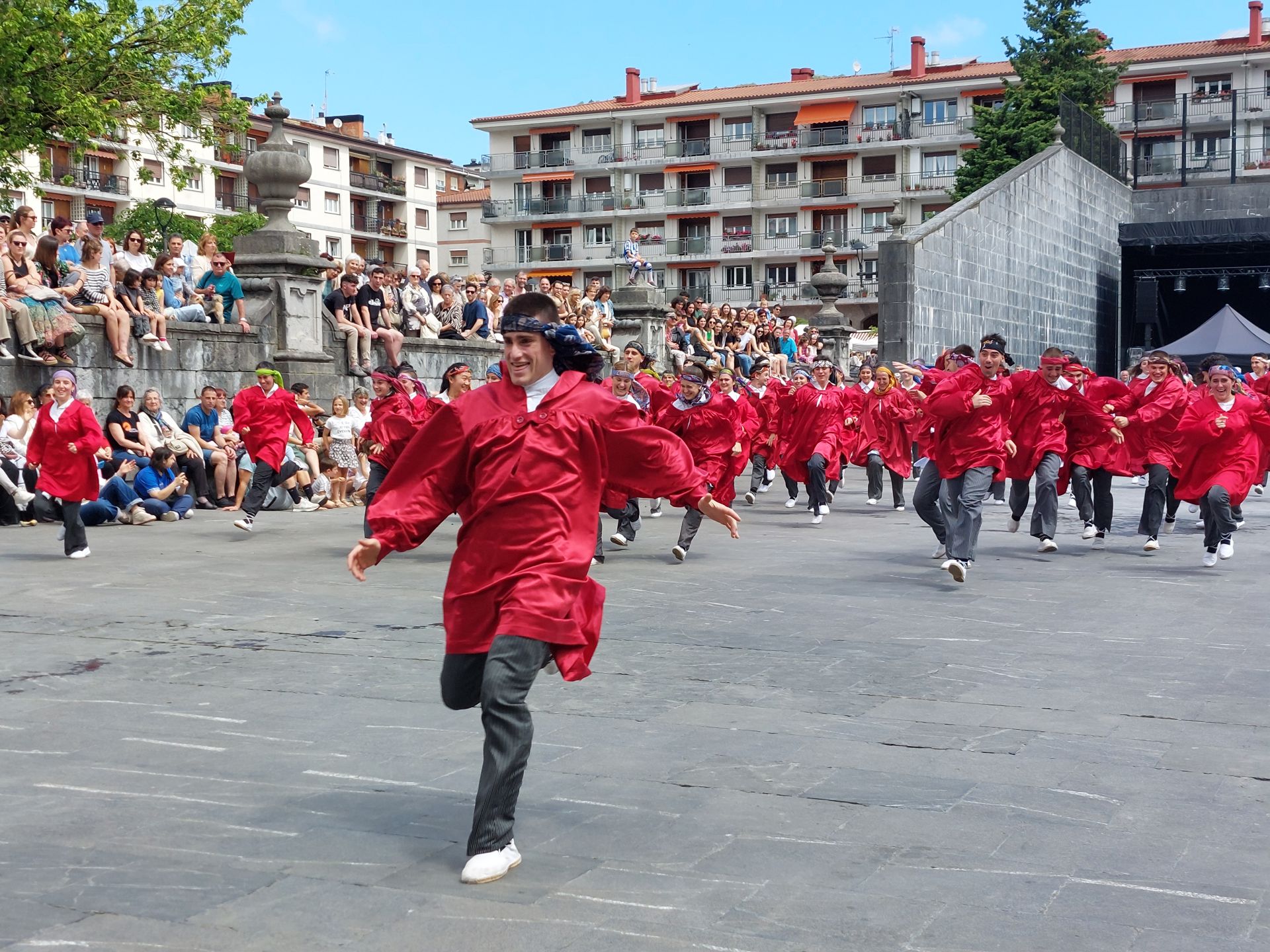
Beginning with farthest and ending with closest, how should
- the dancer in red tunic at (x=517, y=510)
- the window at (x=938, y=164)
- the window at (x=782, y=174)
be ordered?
the window at (x=782, y=174), the window at (x=938, y=164), the dancer in red tunic at (x=517, y=510)

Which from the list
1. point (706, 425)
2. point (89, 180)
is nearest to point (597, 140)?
point (89, 180)

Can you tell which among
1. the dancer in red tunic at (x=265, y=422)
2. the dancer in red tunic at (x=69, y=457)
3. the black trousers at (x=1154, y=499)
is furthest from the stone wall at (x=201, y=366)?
the black trousers at (x=1154, y=499)

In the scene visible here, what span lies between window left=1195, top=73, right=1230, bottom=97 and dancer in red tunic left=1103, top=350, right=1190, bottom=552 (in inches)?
2335

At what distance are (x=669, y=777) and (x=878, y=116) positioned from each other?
7339cm

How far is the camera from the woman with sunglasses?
1853 centimetres

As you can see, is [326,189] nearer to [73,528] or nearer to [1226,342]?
[1226,342]

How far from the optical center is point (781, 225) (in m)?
75.9

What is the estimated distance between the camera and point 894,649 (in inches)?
334

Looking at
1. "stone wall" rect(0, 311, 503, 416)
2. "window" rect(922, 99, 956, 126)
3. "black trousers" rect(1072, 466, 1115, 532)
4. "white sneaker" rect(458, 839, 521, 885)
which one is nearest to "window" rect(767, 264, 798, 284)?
"window" rect(922, 99, 956, 126)

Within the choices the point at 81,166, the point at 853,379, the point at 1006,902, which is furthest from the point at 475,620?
the point at 81,166

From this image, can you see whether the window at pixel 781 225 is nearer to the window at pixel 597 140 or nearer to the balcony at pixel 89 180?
the window at pixel 597 140

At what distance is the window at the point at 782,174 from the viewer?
249ft

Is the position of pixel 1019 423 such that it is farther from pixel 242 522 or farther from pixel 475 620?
pixel 475 620

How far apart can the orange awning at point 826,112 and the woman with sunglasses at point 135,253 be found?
197ft
